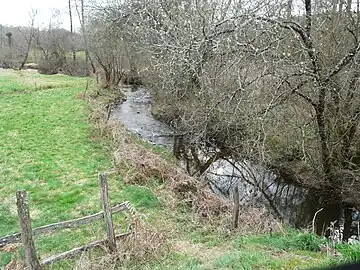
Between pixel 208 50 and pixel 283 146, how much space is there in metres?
5.20

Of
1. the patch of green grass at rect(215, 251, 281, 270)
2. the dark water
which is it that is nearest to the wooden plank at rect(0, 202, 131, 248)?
the patch of green grass at rect(215, 251, 281, 270)

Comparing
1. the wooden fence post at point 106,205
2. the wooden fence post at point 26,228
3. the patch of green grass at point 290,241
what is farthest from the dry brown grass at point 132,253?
the patch of green grass at point 290,241

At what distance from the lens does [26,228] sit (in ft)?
19.2

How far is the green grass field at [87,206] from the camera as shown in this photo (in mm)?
6266

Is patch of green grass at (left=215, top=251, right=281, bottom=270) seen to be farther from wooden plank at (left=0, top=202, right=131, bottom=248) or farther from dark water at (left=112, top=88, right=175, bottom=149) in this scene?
dark water at (left=112, top=88, right=175, bottom=149)

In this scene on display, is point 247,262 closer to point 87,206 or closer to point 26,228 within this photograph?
point 26,228

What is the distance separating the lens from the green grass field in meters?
6.27

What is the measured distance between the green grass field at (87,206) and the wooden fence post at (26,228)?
1.01 metres

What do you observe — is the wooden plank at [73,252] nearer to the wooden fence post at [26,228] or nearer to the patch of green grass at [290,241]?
the wooden fence post at [26,228]

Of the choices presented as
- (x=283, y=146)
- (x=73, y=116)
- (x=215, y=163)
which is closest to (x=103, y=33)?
(x=73, y=116)

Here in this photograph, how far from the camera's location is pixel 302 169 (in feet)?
42.8

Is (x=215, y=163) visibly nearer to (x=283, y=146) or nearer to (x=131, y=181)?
(x=283, y=146)

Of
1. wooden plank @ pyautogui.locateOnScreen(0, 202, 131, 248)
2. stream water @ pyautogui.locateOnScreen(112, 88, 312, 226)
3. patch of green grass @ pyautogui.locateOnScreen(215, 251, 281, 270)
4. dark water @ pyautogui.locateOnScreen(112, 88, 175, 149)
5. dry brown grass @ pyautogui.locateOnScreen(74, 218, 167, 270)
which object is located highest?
patch of green grass @ pyautogui.locateOnScreen(215, 251, 281, 270)

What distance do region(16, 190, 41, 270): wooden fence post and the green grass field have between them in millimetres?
1012
